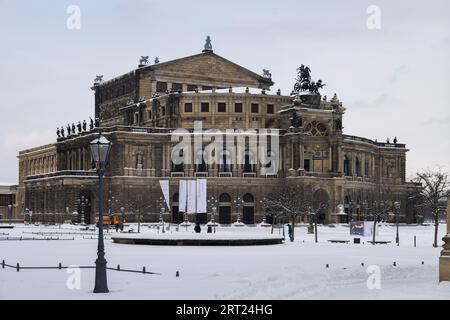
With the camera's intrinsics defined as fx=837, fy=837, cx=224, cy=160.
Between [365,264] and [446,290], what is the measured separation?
11796 millimetres

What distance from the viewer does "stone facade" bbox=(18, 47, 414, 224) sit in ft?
423

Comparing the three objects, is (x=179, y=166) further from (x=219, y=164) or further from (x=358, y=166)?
(x=358, y=166)

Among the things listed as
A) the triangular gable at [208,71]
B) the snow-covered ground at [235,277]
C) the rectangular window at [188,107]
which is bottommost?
the snow-covered ground at [235,277]

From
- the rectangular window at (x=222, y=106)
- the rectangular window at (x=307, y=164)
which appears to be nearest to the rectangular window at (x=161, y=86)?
the rectangular window at (x=222, y=106)

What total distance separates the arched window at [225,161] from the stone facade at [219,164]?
0.25 metres

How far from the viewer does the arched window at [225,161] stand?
130750 millimetres

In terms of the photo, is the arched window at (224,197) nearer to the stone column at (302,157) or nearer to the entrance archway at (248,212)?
the entrance archway at (248,212)

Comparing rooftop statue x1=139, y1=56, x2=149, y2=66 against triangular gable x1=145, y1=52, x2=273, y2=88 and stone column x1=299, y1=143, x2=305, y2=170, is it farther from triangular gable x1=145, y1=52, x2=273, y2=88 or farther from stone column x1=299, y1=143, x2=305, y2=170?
stone column x1=299, y1=143, x2=305, y2=170

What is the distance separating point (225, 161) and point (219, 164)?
1.08 metres

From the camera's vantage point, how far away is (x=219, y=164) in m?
131

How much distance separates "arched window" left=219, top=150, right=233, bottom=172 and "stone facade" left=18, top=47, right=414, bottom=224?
0.83 ft

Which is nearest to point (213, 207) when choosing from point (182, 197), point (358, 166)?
point (182, 197)
